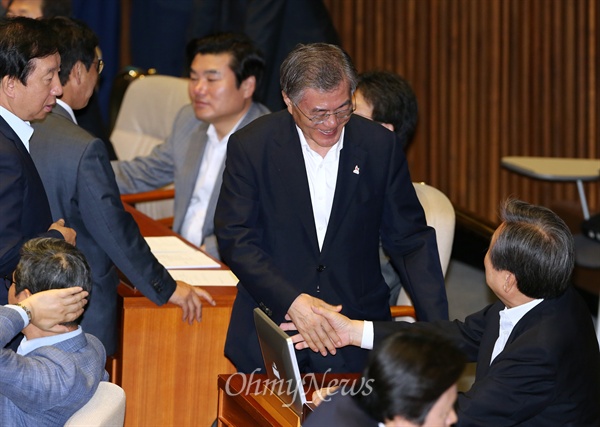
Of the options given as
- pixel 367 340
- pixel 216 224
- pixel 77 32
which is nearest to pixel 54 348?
pixel 216 224

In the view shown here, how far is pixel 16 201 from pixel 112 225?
0.54 m

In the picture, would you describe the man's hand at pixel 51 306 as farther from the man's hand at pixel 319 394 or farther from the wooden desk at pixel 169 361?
the wooden desk at pixel 169 361

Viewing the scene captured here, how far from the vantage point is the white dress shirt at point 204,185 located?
5.07m

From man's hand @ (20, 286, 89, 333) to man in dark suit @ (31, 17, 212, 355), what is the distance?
30.4 inches

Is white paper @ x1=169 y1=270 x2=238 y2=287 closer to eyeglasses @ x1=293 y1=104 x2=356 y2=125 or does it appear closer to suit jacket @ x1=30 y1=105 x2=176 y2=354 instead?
suit jacket @ x1=30 y1=105 x2=176 y2=354

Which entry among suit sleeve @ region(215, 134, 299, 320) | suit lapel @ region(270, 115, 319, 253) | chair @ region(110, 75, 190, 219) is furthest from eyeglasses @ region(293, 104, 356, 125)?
chair @ region(110, 75, 190, 219)

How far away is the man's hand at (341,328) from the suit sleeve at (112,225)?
0.69 m

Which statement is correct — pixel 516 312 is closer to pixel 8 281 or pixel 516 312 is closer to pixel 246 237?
pixel 246 237

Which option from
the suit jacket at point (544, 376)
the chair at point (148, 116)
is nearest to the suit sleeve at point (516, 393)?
the suit jacket at point (544, 376)

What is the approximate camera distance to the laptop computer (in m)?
2.77

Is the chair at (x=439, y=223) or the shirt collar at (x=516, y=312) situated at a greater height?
the shirt collar at (x=516, y=312)

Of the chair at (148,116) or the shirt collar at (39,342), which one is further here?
the chair at (148,116)

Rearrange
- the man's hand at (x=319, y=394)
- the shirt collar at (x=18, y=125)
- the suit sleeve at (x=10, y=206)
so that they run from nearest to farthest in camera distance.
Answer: the man's hand at (x=319, y=394)
the suit sleeve at (x=10, y=206)
the shirt collar at (x=18, y=125)

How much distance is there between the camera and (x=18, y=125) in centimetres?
335
